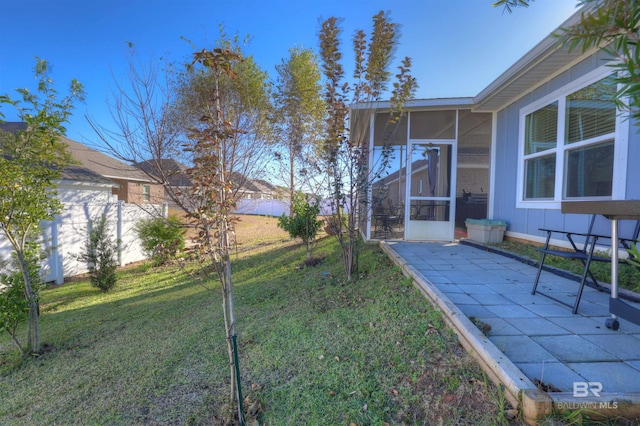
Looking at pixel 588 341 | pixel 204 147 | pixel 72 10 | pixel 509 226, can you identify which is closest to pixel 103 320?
pixel 204 147

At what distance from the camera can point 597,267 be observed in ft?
11.5

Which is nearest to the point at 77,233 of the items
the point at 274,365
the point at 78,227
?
the point at 78,227

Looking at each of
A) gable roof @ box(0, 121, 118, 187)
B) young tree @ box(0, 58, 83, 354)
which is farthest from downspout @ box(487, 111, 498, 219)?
gable roof @ box(0, 121, 118, 187)

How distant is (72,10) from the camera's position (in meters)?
5.98

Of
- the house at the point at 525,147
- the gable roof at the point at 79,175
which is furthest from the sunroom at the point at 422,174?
the gable roof at the point at 79,175

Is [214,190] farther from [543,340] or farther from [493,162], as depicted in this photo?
[493,162]

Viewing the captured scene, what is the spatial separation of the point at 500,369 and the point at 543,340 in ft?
2.44

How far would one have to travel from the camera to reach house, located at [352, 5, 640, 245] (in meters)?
3.70

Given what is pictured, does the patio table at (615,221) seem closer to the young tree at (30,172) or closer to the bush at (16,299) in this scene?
the young tree at (30,172)

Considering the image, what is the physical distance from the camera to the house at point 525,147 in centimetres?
370

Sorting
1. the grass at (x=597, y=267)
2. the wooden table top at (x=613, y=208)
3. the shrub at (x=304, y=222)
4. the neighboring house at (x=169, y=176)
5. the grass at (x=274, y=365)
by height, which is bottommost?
the grass at (x=274, y=365)

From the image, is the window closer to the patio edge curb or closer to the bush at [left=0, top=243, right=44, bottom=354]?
the patio edge curb

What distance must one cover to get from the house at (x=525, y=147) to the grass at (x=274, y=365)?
239 cm

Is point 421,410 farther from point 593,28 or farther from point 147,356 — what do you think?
point 147,356
